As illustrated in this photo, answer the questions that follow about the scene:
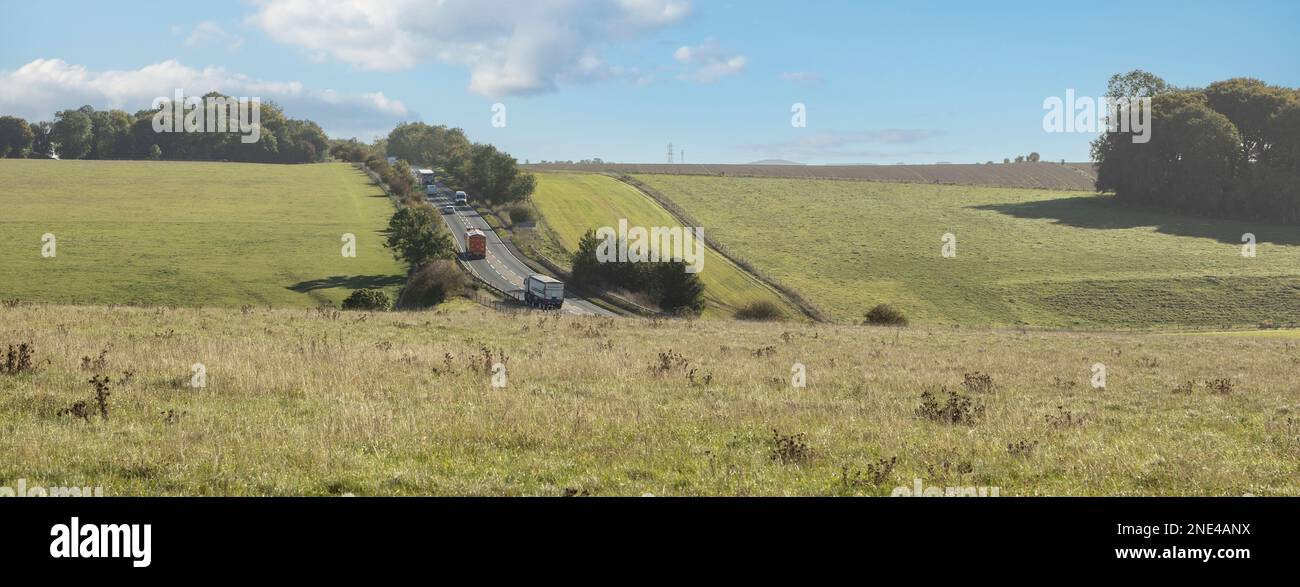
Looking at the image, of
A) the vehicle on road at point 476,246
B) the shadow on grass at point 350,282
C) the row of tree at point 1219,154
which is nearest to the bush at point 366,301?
the shadow on grass at point 350,282

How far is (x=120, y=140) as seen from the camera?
7013 inches

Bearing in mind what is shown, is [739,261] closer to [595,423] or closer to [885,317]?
[885,317]

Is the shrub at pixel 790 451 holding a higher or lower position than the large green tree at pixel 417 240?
lower

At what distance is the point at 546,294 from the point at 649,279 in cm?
1144

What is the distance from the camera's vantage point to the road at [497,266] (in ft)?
256

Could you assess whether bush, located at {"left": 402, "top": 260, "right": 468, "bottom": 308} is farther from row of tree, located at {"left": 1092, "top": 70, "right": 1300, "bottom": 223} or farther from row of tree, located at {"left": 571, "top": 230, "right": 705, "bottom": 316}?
row of tree, located at {"left": 1092, "top": 70, "right": 1300, "bottom": 223}

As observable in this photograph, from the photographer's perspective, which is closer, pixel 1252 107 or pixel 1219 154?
pixel 1219 154

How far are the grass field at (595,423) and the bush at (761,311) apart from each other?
1834 inches

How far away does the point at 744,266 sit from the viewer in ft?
323

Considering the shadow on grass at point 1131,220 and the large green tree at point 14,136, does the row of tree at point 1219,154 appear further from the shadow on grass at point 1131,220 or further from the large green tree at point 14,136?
the large green tree at point 14,136

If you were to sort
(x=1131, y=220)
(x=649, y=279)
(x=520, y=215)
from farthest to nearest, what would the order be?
1. (x=1131, y=220)
2. (x=520, y=215)
3. (x=649, y=279)

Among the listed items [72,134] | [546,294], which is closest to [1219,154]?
[546,294]

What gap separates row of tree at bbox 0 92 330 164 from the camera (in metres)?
172
